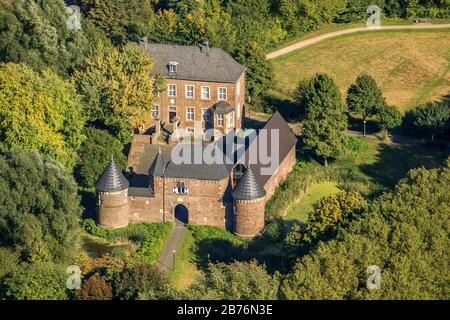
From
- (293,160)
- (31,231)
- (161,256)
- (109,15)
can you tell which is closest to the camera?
(31,231)

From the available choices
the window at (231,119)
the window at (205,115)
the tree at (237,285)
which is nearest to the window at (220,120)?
the window at (231,119)

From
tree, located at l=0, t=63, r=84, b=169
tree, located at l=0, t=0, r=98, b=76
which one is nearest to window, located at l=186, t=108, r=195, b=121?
tree, located at l=0, t=0, r=98, b=76

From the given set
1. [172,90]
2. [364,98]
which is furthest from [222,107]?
[364,98]

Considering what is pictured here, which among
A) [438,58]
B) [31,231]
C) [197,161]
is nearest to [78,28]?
[197,161]

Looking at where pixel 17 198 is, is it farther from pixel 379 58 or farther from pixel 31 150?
pixel 379 58

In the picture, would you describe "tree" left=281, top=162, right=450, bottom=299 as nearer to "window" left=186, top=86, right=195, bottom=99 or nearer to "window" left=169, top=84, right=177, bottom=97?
"window" left=186, top=86, right=195, bottom=99

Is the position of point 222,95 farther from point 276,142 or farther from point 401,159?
point 401,159
